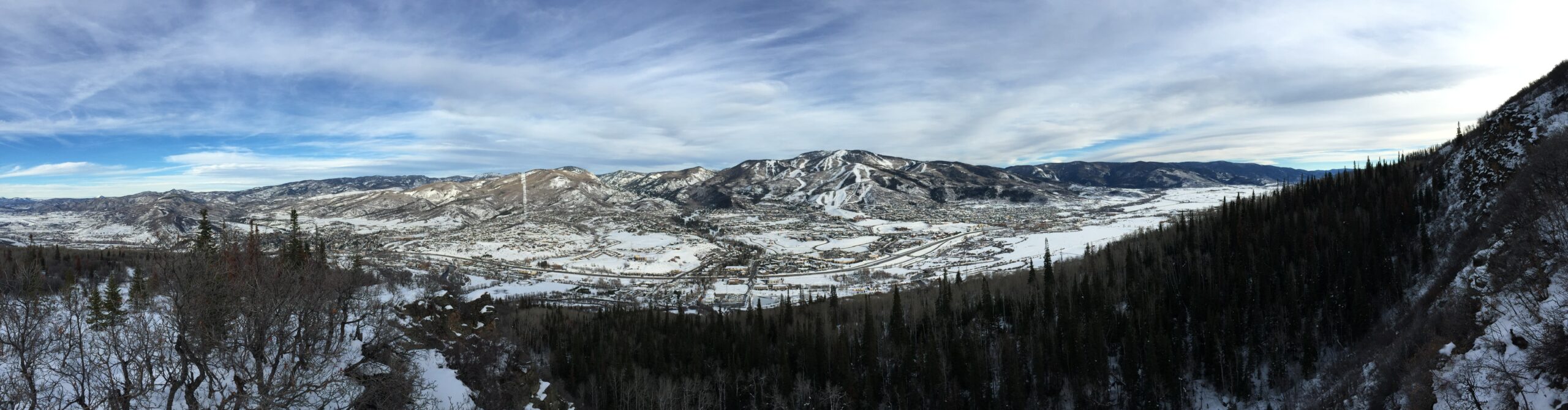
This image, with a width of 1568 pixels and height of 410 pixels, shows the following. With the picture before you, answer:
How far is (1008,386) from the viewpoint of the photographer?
77.1m

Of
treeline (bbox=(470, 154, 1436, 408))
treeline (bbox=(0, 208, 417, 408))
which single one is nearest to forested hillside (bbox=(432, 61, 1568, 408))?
treeline (bbox=(470, 154, 1436, 408))

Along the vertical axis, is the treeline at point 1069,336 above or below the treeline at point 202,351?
below

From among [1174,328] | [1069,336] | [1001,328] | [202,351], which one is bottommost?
[1001,328]

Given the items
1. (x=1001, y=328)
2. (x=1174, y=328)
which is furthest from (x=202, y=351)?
(x=1174, y=328)

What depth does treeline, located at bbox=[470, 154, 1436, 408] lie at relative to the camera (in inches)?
3012

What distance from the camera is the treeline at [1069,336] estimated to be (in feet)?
251

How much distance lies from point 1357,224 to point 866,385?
270ft

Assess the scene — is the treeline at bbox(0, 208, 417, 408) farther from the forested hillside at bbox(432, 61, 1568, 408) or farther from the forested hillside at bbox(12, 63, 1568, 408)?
the forested hillside at bbox(432, 61, 1568, 408)

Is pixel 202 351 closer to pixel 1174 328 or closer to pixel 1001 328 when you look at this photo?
pixel 1001 328

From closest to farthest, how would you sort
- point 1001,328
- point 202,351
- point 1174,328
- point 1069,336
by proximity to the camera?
point 202,351, point 1069,336, point 1174,328, point 1001,328

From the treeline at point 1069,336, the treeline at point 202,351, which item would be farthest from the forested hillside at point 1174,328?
the treeline at point 202,351

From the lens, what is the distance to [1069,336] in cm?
8256

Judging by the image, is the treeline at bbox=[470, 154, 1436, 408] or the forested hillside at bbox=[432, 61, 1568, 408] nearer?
the forested hillside at bbox=[432, 61, 1568, 408]

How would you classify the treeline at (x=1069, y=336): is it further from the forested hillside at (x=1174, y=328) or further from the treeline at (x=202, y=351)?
the treeline at (x=202, y=351)
